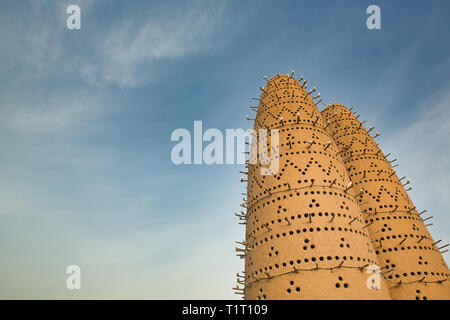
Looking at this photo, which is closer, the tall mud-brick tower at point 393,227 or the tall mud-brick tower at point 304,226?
the tall mud-brick tower at point 304,226

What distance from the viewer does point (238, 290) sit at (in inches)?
677

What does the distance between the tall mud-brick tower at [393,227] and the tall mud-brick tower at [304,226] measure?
334 cm

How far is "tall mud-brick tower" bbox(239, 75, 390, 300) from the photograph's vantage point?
516 inches

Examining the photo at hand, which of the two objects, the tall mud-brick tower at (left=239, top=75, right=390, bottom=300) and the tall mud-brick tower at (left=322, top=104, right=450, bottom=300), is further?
the tall mud-brick tower at (left=322, top=104, right=450, bottom=300)

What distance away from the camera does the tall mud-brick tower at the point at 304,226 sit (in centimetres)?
1309

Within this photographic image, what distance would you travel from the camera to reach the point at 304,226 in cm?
1458

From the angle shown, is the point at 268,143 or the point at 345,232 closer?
the point at 345,232

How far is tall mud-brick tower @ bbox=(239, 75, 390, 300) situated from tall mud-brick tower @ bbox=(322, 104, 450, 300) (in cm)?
334

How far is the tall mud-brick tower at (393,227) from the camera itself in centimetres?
1734

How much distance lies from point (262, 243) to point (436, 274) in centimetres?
1092

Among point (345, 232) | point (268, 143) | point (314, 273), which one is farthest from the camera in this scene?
point (268, 143)

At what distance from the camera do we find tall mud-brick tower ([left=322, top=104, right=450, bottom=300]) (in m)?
17.3
